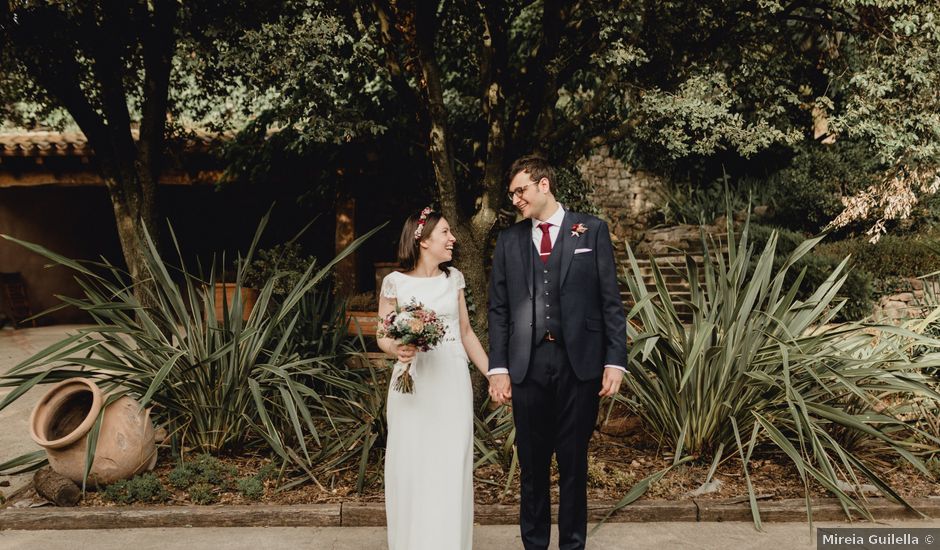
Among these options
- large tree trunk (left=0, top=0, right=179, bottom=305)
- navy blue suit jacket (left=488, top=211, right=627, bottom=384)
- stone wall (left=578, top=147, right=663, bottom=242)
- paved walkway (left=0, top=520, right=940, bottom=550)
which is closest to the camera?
navy blue suit jacket (left=488, top=211, right=627, bottom=384)

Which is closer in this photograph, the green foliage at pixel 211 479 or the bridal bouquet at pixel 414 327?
the bridal bouquet at pixel 414 327

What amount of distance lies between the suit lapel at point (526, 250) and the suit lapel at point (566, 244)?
13 cm

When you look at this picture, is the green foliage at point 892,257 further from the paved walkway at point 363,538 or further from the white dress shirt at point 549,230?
the white dress shirt at point 549,230

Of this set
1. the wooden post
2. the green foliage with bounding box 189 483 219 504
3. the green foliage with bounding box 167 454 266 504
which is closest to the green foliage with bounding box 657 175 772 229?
the wooden post

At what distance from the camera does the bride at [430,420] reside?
338cm

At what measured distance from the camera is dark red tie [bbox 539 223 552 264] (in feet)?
11.3

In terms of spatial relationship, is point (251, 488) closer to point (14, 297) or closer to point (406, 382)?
point (406, 382)

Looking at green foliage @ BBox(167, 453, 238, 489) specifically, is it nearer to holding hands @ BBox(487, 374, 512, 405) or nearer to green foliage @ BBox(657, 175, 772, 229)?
holding hands @ BBox(487, 374, 512, 405)

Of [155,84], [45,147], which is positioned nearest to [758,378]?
[155,84]

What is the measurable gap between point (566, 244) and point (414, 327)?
0.76 meters

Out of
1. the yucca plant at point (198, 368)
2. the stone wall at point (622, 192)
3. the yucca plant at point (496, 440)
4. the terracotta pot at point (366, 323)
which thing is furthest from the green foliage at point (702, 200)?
the yucca plant at point (198, 368)

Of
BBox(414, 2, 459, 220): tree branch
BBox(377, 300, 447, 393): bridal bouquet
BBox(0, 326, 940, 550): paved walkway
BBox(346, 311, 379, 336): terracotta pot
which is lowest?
BBox(0, 326, 940, 550): paved walkway

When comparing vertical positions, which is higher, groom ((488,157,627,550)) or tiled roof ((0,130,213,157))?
tiled roof ((0,130,213,157))

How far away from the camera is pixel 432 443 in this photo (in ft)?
11.3
